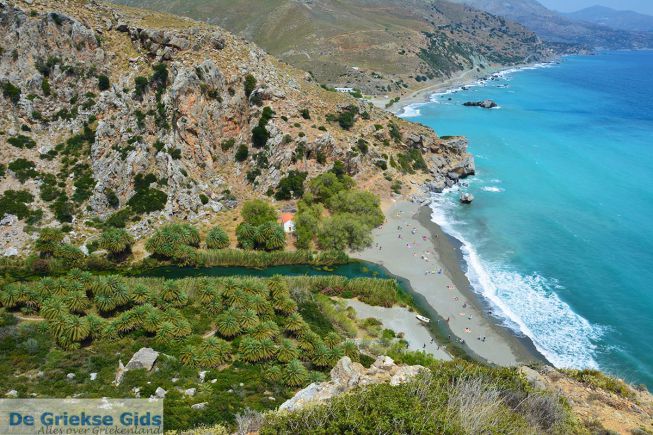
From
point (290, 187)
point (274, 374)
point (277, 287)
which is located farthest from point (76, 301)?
point (290, 187)

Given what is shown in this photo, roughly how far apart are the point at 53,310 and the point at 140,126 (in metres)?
38.0

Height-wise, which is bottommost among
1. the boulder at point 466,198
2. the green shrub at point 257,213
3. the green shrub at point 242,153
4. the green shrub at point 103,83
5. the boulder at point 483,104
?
the green shrub at point 257,213

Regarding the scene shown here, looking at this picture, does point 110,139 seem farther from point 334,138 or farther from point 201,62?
point 334,138

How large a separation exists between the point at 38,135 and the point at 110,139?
1085 cm

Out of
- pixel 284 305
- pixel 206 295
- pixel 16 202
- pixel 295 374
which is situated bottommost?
pixel 284 305

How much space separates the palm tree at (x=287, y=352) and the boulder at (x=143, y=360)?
10.0 m

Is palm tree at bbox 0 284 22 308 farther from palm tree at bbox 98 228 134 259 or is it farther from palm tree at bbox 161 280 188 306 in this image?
palm tree at bbox 98 228 134 259

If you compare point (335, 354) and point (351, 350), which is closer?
point (335, 354)

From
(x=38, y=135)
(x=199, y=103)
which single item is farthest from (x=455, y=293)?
(x=38, y=135)

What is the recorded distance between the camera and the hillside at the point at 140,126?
6206 centimetres

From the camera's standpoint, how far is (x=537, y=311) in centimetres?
5216

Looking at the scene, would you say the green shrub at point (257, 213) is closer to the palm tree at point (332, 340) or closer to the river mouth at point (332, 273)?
the river mouth at point (332, 273)

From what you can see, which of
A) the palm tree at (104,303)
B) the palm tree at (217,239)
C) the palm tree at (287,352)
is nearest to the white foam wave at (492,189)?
the palm tree at (217,239)

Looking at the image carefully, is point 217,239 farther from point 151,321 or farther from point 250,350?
point 250,350
